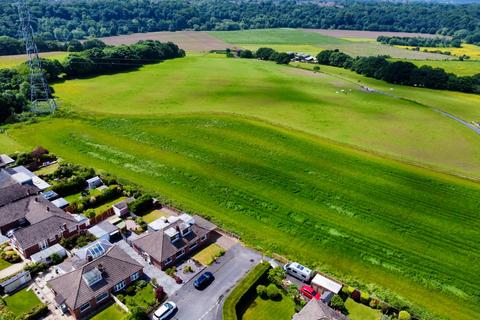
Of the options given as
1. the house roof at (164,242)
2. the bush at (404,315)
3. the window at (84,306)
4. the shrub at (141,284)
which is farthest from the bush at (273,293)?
the window at (84,306)

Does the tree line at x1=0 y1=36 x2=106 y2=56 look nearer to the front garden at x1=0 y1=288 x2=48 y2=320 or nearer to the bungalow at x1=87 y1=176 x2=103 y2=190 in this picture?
the bungalow at x1=87 y1=176 x2=103 y2=190

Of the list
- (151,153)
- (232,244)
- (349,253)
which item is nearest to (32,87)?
(151,153)

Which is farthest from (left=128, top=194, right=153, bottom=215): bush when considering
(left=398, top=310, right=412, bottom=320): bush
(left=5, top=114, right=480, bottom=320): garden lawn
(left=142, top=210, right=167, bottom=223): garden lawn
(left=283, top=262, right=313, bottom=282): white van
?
(left=398, top=310, right=412, bottom=320): bush

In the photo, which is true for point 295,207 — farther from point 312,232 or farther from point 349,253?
point 349,253

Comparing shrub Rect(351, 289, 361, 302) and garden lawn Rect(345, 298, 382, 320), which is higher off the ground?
shrub Rect(351, 289, 361, 302)

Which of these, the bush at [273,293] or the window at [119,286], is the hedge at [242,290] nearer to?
the bush at [273,293]

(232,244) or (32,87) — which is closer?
(232,244)
